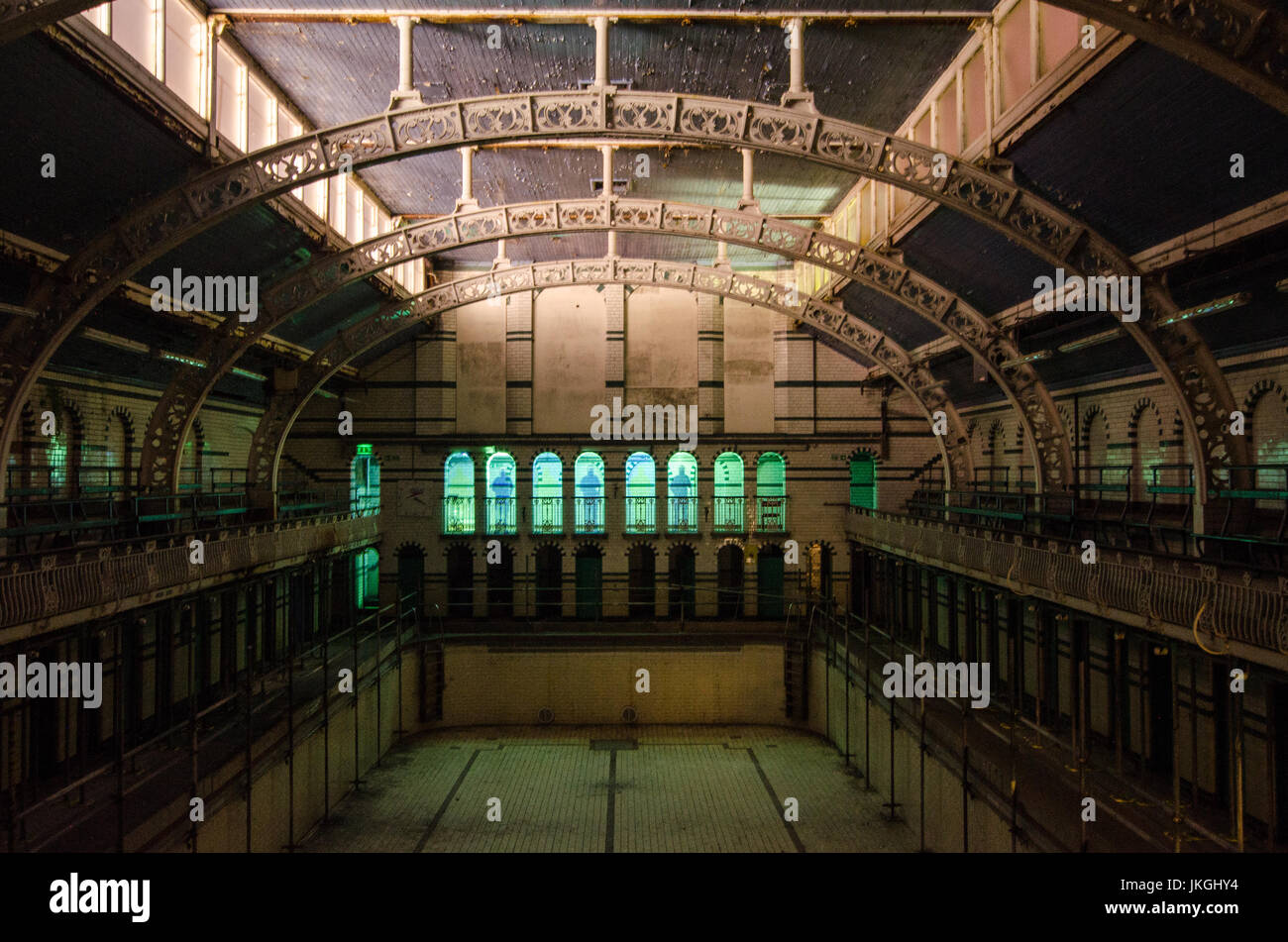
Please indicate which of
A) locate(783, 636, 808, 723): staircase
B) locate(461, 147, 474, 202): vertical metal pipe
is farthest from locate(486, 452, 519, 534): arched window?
locate(461, 147, 474, 202): vertical metal pipe

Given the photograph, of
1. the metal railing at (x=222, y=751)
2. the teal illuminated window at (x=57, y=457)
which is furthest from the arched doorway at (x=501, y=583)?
the teal illuminated window at (x=57, y=457)

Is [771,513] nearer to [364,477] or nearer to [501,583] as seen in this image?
[501,583]

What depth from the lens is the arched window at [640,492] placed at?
25641 millimetres

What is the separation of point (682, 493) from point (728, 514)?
1712mm

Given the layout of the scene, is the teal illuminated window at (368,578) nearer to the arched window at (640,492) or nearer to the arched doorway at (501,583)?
the arched doorway at (501,583)

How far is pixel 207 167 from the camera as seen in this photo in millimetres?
12031

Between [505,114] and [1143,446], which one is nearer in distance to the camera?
[505,114]

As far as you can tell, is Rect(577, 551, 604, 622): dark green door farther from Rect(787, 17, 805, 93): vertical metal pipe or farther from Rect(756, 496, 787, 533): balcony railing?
Rect(787, 17, 805, 93): vertical metal pipe

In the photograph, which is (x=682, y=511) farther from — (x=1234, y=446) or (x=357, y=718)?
(x=1234, y=446)

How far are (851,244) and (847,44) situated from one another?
4.25 meters

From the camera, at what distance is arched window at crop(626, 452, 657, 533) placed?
84.1 ft

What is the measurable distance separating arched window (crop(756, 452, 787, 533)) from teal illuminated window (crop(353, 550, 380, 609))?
42.5 ft

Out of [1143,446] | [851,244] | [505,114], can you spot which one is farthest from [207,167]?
[1143,446]

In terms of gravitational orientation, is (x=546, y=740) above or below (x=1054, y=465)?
below
